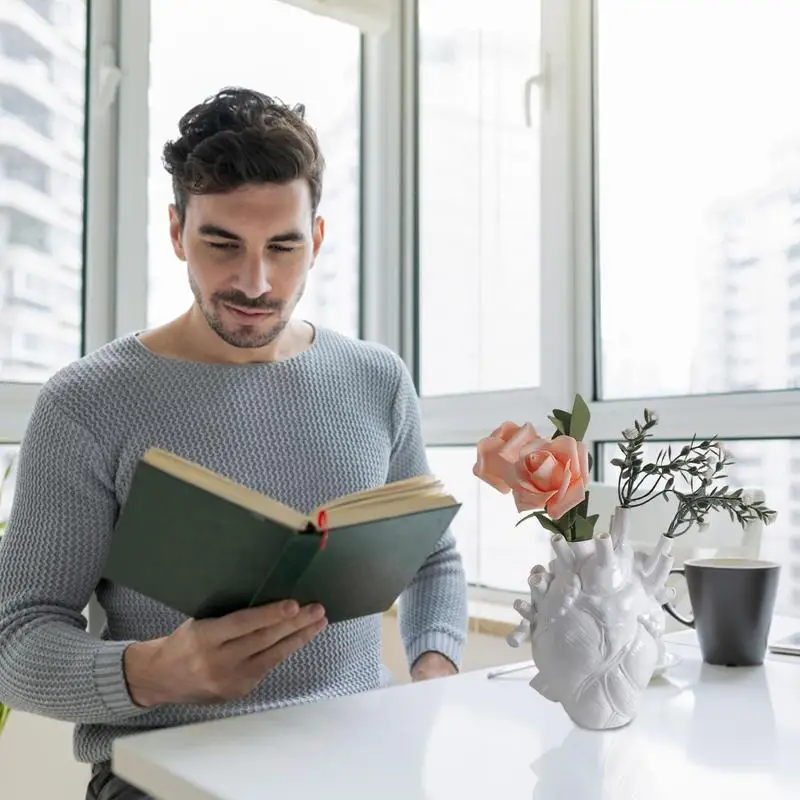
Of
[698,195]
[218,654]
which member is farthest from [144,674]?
[698,195]

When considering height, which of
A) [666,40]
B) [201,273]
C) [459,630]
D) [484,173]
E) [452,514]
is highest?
[666,40]

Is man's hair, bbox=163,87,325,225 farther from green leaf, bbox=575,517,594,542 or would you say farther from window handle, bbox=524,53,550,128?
window handle, bbox=524,53,550,128

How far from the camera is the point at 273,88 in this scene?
8.43ft

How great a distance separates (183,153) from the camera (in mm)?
1296

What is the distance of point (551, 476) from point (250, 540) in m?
0.25

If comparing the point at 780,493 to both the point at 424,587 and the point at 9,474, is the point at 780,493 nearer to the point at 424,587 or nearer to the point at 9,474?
the point at 424,587

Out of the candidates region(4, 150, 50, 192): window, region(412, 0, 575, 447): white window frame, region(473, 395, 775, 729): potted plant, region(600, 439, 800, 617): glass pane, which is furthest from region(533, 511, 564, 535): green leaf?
region(4, 150, 50, 192): window

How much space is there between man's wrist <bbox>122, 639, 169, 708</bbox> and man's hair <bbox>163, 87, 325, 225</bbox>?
599 mm

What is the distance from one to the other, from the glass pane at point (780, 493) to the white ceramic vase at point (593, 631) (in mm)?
1026

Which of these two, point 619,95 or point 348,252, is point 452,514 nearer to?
point 619,95

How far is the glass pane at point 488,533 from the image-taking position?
234 cm

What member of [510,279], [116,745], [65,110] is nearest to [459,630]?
[116,745]

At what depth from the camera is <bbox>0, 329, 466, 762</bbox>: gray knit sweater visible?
1.08 m

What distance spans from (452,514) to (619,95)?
1558mm
